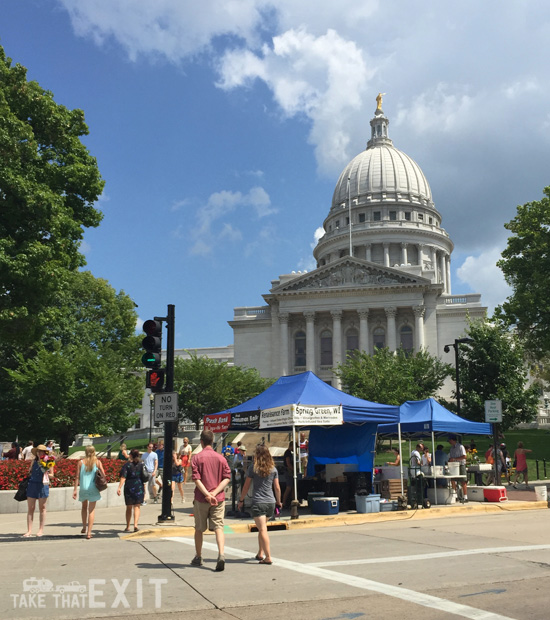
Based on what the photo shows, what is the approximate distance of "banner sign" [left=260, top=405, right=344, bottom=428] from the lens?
1609 centimetres

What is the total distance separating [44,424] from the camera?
34.4 m

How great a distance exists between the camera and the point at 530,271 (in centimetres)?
3284

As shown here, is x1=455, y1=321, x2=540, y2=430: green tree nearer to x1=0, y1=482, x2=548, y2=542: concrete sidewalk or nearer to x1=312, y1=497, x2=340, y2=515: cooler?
x1=0, y1=482, x2=548, y2=542: concrete sidewalk

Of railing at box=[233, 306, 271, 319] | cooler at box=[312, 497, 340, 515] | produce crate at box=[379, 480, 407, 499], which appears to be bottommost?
cooler at box=[312, 497, 340, 515]

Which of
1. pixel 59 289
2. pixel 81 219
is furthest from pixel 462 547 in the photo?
pixel 81 219

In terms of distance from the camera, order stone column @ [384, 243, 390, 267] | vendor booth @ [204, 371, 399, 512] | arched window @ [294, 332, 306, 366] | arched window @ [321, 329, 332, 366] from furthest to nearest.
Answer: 1. stone column @ [384, 243, 390, 267]
2. arched window @ [294, 332, 306, 366]
3. arched window @ [321, 329, 332, 366]
4. vendor booth @ [204, 371, 399, 512]

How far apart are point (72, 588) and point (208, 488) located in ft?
7.30

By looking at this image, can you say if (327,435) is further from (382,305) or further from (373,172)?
(373,172)

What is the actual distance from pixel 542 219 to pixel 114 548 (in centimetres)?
2694

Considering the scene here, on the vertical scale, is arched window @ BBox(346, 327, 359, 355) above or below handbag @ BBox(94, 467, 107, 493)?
above

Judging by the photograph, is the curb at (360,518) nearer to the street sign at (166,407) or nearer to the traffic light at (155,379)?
the street sign at (166,407)

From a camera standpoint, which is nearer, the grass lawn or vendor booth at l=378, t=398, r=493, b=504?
vendor booth at l=378, t=398, r=493, b=504

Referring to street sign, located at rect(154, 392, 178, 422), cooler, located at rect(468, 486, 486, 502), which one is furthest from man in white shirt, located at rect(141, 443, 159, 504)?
cooler, located at rect(468, 486, 486, 502)

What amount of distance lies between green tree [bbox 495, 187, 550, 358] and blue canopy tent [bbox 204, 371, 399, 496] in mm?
15675
